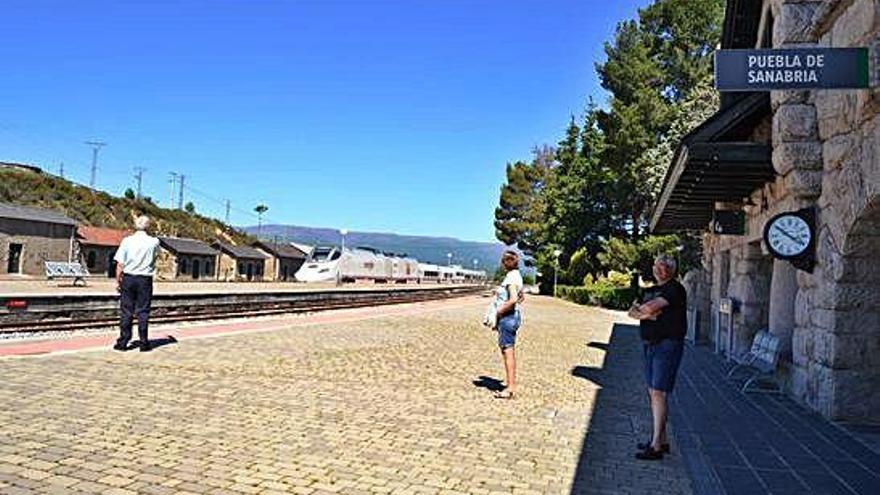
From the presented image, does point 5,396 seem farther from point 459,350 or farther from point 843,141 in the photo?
point 843,141

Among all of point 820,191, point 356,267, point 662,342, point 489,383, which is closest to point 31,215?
point 356,267

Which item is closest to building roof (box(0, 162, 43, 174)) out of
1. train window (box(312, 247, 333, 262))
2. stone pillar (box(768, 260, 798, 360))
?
train window (box(312, 247, 333, 262))

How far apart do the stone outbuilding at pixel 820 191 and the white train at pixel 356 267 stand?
1502 inches

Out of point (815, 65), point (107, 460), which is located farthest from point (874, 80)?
point (107, 460)

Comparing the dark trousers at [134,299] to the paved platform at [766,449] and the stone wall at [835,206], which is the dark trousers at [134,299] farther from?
the stone wall at [835,206]

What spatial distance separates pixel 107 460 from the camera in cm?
437

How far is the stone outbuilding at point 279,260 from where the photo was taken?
74625 millimetres

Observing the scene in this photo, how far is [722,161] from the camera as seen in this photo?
29.2 feet

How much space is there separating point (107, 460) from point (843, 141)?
678 centimetres

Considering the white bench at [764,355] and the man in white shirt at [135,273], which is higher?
the man in white shirt at [135,273]

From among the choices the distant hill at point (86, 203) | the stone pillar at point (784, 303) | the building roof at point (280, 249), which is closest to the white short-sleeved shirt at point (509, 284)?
the stone pillar at point (784, 303)

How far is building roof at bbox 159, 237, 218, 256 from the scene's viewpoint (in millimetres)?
57406

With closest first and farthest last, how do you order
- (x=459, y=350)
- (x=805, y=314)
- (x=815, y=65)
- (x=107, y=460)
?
(x=107, y=460) < (x=815, y=65) < (x=805, y=314) < (x=459, y=350)

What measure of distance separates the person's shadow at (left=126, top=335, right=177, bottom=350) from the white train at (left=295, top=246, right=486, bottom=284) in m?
35.9
